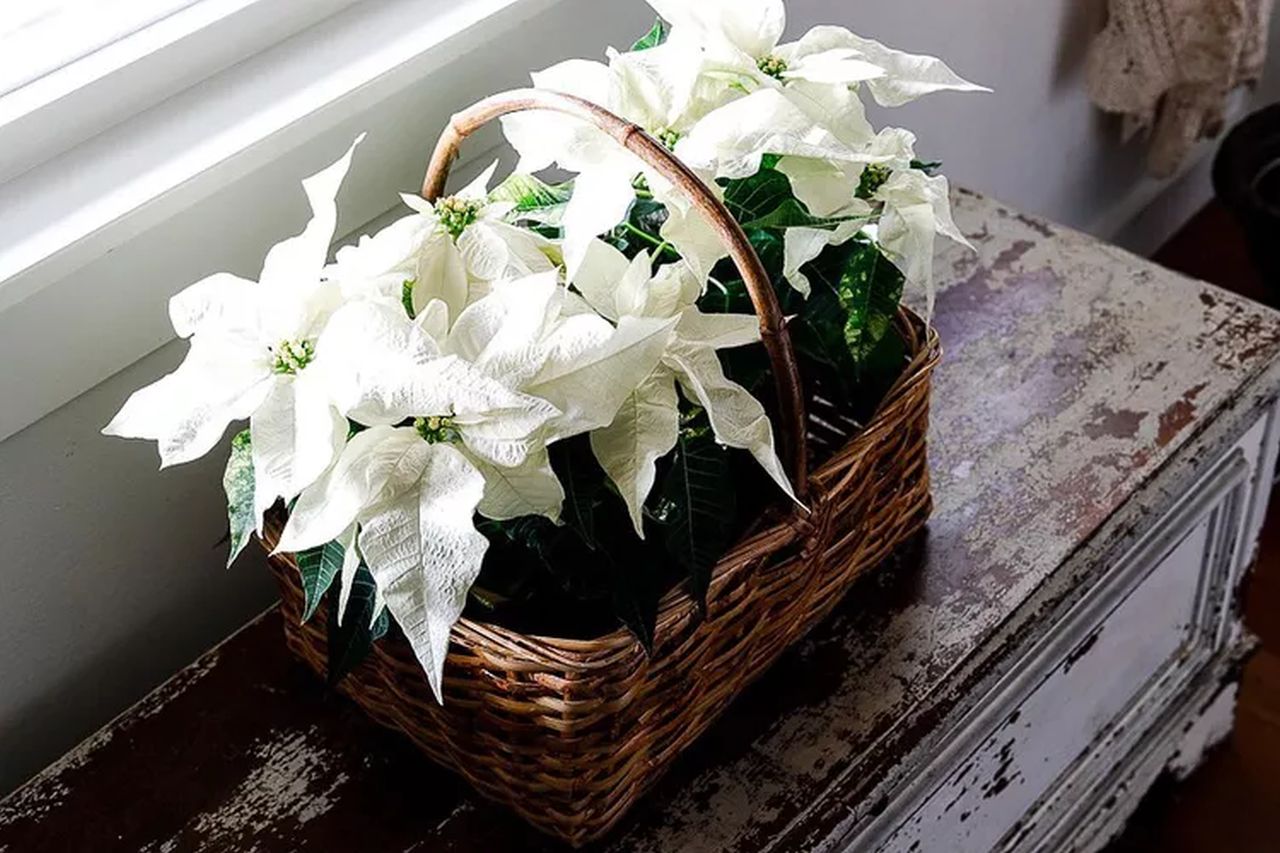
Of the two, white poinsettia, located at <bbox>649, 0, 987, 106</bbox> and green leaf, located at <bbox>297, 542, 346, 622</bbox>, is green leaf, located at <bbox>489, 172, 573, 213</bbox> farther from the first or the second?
green leaf, located at <bbox>297, 542, 346, 622</bbox>

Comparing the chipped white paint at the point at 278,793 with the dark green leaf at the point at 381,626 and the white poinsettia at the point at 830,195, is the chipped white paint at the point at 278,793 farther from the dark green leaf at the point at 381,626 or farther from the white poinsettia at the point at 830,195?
the white poinsettia at the point at 830,195

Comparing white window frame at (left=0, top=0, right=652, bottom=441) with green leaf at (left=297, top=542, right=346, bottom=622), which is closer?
green leaf at (left=297, top=542, right=346, bottom=622)

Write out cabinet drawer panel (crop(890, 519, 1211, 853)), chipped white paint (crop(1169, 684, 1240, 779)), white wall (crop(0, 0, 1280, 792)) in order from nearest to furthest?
white wall (crop(0, 0, 1280, 792)), cabinet drawer panel (crop(890, 519, 1211, 853)), chipped white paint (crop(1169, 684, 1240, 779))

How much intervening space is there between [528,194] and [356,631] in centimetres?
25

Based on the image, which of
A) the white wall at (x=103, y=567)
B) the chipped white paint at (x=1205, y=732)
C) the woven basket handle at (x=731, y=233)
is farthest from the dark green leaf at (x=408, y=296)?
the chipped white paint at (x=1205, y=732)

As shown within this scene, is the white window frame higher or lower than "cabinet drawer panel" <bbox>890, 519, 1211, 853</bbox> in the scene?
higher

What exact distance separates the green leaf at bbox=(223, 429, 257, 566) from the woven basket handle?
0.70ft

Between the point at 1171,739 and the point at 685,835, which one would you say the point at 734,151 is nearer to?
the point at 685,835

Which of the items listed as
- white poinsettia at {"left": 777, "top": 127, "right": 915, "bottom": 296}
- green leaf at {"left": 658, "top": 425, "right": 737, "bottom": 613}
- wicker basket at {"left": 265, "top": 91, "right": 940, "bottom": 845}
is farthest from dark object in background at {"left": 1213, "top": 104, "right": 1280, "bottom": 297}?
green leaf at {"left": 658, "top": 425, "right": 737, "bottom": 613}

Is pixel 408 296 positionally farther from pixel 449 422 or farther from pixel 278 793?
pixel 278 793

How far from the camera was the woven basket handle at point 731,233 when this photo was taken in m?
0.69

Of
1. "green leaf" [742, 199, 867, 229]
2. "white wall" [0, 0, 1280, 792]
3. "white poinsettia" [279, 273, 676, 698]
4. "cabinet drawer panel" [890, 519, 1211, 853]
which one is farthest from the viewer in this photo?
"cabinet drawer panel" [890, 519, 1211, 853]

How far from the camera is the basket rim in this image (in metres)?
0.71

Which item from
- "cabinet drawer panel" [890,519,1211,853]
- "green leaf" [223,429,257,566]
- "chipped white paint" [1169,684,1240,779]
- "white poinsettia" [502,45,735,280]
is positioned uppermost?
"white poinsettia" [502,45,735,280]
